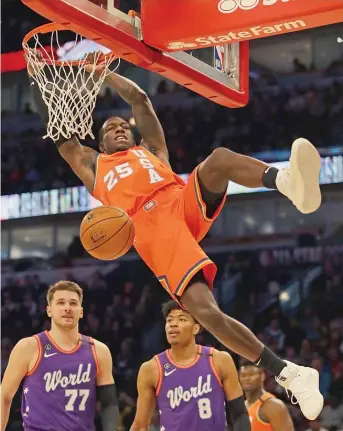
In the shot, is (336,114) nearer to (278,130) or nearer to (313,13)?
Answer: (278,130)

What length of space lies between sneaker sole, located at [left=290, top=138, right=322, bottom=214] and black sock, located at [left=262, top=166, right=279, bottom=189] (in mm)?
159

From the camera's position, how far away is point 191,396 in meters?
5.82

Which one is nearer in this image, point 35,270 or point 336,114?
point 336,114

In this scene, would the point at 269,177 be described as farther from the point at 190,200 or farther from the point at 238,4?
the point at 238,4

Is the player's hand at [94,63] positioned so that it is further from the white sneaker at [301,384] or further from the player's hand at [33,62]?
the white sneaker at [301,384]

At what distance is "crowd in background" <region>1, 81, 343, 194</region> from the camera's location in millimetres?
13211

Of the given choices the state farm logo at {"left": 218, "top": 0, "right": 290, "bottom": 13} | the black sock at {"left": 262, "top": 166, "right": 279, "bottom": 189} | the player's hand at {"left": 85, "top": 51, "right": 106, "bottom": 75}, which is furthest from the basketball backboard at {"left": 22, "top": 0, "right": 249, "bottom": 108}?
the black sock at {"left": 262, "top": 166, "right": 279, "bottom": 189}

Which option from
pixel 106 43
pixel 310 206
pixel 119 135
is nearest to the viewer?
pixel 310 206

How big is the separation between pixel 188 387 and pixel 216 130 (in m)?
8.54

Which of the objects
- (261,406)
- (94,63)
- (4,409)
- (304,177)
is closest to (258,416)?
(261,406)

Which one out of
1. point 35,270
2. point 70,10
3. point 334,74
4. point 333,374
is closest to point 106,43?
point 70,10

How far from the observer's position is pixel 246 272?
12.8 m

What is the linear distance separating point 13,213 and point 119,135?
31.1 feet

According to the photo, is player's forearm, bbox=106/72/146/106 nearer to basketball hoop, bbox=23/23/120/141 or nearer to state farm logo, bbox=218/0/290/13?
basketball hoop, bbox=23/23/120/141
